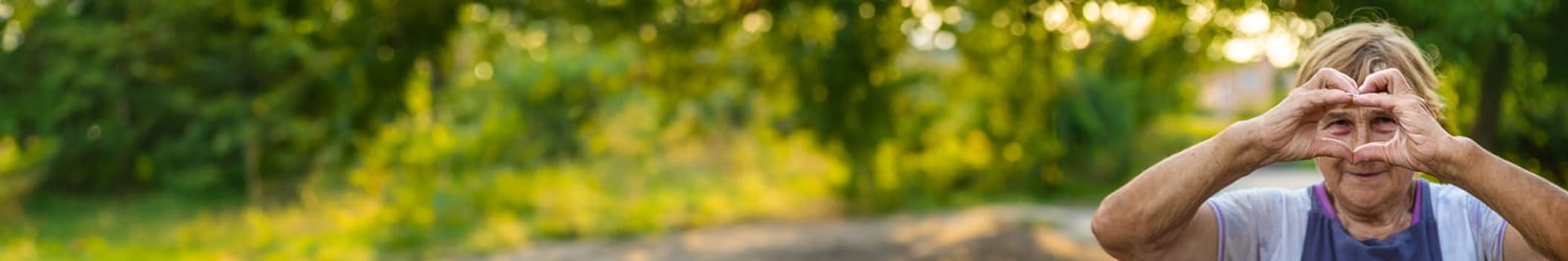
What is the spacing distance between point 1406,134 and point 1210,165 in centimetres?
21

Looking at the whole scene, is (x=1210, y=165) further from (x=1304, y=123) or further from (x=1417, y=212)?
(x=1417, y=212)

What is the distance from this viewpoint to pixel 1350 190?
1.71 meters

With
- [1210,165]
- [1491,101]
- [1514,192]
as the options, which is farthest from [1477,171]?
[1491,101]

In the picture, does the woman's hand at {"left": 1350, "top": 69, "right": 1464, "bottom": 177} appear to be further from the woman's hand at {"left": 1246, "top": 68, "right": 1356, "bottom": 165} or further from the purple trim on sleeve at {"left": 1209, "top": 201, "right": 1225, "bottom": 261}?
the purple trim on sleeve at {"left": 1209, "top": 201, "right": 1225, "bottom": 261}

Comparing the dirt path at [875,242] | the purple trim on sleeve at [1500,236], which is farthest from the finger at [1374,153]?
the dirt path at [875,242]

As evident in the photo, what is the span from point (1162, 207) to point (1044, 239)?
8366 mm

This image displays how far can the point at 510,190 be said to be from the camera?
11.6 m

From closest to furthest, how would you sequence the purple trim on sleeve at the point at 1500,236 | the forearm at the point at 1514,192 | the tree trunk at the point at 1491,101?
1. the forearm at the point at 1514,192
2. the purple trim on sleeve at the point at 1500,236
3. the tree trunk at the point at 1491,101

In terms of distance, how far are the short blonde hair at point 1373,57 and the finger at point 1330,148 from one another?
0.13m

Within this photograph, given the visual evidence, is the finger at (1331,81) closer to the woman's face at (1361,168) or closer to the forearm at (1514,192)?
the woman's face at (1361,168)

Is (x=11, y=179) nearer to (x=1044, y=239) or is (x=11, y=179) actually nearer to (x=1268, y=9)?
(x=1044, y=239)

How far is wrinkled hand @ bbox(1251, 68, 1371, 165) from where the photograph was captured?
5.09 ft

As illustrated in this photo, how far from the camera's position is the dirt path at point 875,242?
943 centimetres

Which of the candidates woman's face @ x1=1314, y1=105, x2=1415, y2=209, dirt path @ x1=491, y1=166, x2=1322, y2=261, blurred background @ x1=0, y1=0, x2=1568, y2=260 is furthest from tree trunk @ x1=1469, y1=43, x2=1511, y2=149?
woman's face @ x1=1314, y1=105, x2=1415, y2=209
